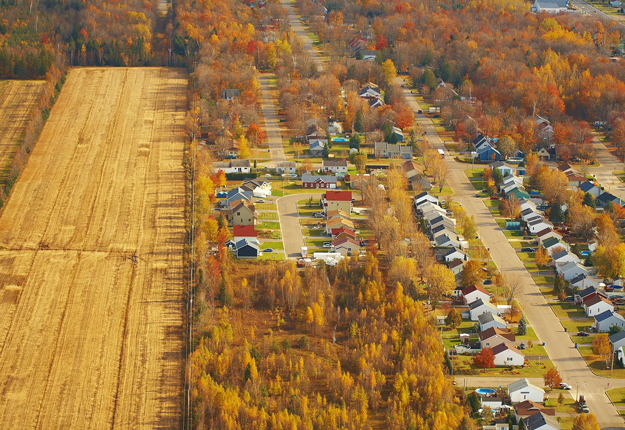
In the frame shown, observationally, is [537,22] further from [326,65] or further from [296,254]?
[296,254]

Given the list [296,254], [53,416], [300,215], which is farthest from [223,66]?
[53,416]

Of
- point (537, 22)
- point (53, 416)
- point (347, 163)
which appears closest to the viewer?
point (53, 416)

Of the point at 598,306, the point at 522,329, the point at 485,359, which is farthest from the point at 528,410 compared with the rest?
the point at 598,306

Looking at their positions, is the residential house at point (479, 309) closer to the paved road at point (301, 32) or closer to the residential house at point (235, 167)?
the residential house at point (235, 167)

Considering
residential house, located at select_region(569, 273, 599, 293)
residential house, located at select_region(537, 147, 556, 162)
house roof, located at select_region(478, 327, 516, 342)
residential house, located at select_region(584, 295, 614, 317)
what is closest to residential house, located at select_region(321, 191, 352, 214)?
residential house, located at select_region(569, 273, 599, 293)

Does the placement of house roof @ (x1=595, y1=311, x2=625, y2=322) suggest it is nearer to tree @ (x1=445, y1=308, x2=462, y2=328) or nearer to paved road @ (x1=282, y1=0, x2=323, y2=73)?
tree @ (x1=445, y1=308, x2=462, y2=328)

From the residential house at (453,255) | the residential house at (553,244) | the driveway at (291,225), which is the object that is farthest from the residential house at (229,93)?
the residential house at (553,244)
